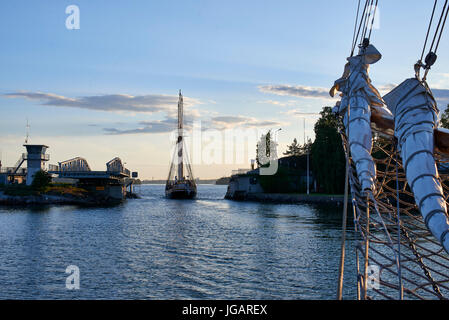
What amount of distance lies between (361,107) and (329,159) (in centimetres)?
7844

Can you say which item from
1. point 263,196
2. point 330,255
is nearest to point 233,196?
point 263,196

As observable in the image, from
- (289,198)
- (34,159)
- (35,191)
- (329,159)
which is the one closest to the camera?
(329,159)

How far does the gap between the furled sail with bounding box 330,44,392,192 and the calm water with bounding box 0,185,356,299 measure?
1077 centimetres

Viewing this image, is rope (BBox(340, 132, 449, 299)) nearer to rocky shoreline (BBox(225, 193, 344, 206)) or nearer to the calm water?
the calm water

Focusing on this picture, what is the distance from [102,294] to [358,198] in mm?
13913

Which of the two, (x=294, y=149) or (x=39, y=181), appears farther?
(x=294, y=149)

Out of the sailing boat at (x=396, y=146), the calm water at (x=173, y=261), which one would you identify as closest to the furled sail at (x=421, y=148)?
the sailing boat at (x=396, y=146)

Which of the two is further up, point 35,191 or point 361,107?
point 361,107

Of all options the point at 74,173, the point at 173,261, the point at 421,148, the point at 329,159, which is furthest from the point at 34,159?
the point at 421,148

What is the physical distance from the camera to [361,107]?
9.50 metres

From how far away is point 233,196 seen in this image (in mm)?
113812

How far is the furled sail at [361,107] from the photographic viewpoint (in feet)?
27.8

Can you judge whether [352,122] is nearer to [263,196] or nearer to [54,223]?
[54,223]

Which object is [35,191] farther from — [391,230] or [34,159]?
[391,230]
